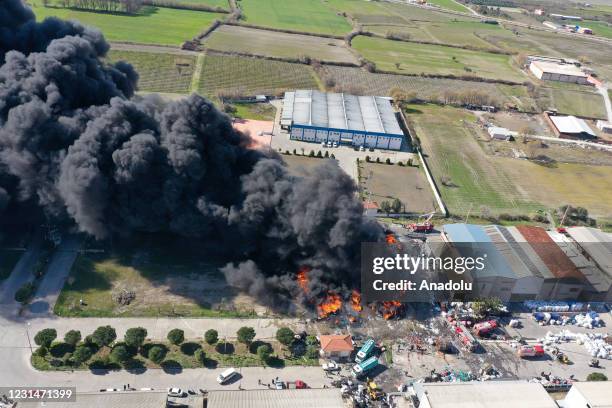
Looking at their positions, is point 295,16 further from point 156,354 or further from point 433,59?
point 156,354

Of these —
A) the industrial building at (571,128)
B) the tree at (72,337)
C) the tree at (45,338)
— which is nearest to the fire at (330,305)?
the tree at (72,337)

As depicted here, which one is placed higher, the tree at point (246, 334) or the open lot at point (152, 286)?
the tree at point (246, 334)

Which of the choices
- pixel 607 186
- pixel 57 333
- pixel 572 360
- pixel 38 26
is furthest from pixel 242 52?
pixel 572 360

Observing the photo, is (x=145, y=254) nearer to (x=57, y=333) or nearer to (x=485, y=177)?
(x=57, y=333)

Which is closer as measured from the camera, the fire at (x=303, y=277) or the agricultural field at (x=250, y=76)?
the fire at (x=303, y=277)

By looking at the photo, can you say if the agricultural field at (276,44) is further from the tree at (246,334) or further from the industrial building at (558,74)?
the tree at (246,334)

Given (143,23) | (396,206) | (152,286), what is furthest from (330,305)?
(143,23)
